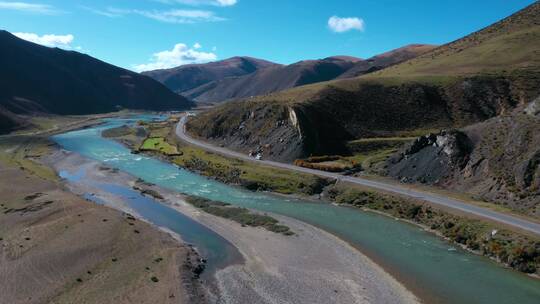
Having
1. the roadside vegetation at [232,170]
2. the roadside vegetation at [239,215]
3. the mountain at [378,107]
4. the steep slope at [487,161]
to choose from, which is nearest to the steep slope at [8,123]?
the roadside vegetation at [232,170]

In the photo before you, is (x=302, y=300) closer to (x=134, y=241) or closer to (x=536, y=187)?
(x=134, y=241)

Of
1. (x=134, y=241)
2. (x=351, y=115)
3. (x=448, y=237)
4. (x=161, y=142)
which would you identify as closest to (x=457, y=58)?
(x=351, y=115)

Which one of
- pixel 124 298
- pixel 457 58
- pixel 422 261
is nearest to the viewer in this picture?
pixel 124 298

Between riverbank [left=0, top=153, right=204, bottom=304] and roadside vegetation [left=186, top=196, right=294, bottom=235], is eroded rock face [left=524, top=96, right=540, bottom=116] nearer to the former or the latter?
roadside vegetation [left=186, top=196, right=294, bottom=235]

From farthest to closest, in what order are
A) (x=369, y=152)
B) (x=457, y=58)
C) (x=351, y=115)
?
(x=457, y=58), (x=351, y=115), (x=369, y=152)

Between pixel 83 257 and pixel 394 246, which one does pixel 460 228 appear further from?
pixel 83 257
